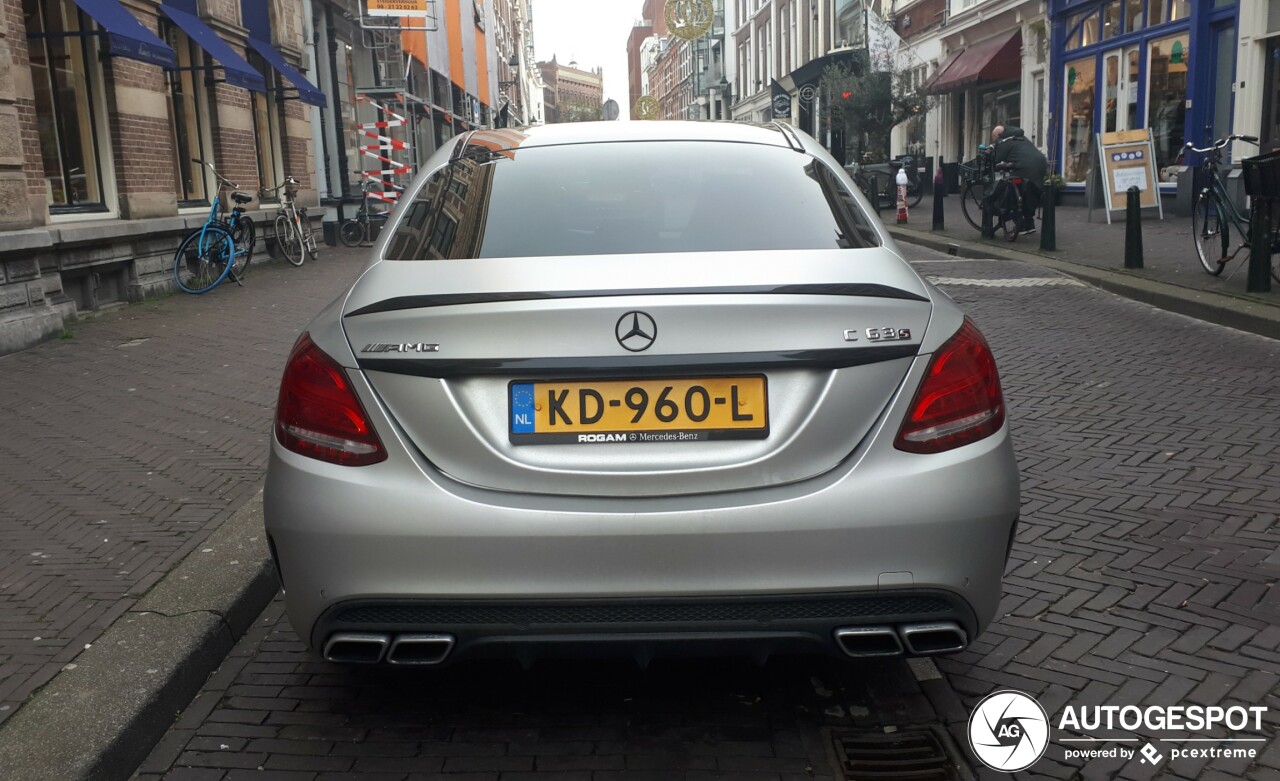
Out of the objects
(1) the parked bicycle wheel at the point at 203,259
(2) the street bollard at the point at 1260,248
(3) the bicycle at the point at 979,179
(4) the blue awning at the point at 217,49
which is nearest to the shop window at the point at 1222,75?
(3) the bicycle at the point at 979,179

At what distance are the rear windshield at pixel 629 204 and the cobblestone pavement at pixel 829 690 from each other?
45.9 inches

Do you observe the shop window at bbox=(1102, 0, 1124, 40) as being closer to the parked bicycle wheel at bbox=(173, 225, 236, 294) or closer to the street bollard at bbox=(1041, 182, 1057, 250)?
the street bollard at bbox=(1041, 182, 1057, 250)

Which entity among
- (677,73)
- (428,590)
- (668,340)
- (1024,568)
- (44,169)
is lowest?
(1024,568)

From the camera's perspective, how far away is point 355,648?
262 cm

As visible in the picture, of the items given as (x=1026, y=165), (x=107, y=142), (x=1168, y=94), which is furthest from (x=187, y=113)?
(x=1168, y=94)

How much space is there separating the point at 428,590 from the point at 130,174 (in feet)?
36.1

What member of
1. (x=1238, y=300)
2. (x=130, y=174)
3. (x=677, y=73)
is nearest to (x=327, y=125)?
(x=130, y=174)

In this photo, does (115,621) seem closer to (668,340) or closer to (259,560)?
(259,560)

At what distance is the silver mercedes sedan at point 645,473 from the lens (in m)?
2.48

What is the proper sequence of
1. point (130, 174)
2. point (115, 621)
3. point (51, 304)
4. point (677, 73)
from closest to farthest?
point (115, 621) → point (51, 304) → point (130, 174) → point (677, 73)

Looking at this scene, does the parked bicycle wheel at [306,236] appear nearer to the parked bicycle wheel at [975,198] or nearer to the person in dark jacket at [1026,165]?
the parked bicycle wheel at [975,198]

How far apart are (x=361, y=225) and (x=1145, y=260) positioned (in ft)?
46.0

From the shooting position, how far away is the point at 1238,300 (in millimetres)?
9031

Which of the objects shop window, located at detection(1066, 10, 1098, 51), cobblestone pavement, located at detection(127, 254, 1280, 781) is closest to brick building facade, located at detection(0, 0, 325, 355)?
cobblestone pavement, located at detection(127, 254, 1280, 781)
